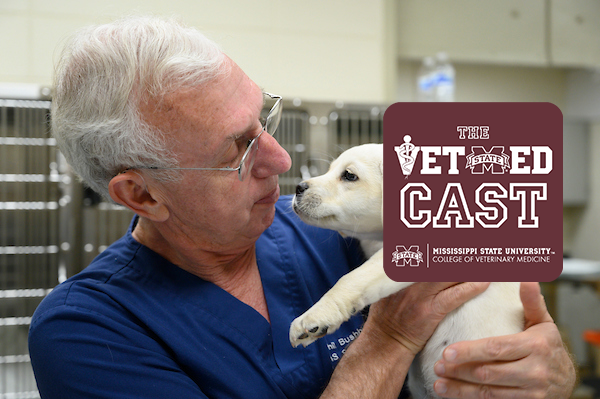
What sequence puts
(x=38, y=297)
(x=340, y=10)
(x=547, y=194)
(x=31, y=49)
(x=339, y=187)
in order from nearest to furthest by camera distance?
(x=547, y=194) < (x=339, y=187) < (x=38, y=297) < (x=31, y=49) < (x=340, y=10)

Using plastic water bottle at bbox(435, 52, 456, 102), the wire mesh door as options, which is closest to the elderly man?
the wire mesh door

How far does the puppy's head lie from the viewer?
66cm

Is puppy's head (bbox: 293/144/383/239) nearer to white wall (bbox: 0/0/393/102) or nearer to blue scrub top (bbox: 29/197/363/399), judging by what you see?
blue scrub top (bbox: 29/197/363/399)

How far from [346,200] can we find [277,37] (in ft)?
3.91

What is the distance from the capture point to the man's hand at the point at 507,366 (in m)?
0.57

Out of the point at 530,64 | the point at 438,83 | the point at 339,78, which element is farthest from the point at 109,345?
the point at 530,64

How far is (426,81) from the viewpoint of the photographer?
2426mm

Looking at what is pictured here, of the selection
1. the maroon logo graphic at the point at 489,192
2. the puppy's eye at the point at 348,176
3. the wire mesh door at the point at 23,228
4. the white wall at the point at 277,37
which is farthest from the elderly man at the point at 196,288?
the white wall at the point at 277,37

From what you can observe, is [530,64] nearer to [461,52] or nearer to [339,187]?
[461,52]

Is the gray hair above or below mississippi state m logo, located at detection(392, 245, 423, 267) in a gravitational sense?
above

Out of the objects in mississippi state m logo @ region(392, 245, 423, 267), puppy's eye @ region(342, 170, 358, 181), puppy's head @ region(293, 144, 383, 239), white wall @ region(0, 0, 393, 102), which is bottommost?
mississippi state m logo @ region(392, 245, 423, 267)

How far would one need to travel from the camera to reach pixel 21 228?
135 centimetres

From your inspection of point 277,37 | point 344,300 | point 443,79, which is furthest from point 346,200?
point 443,79

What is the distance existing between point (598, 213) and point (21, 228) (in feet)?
8.58
